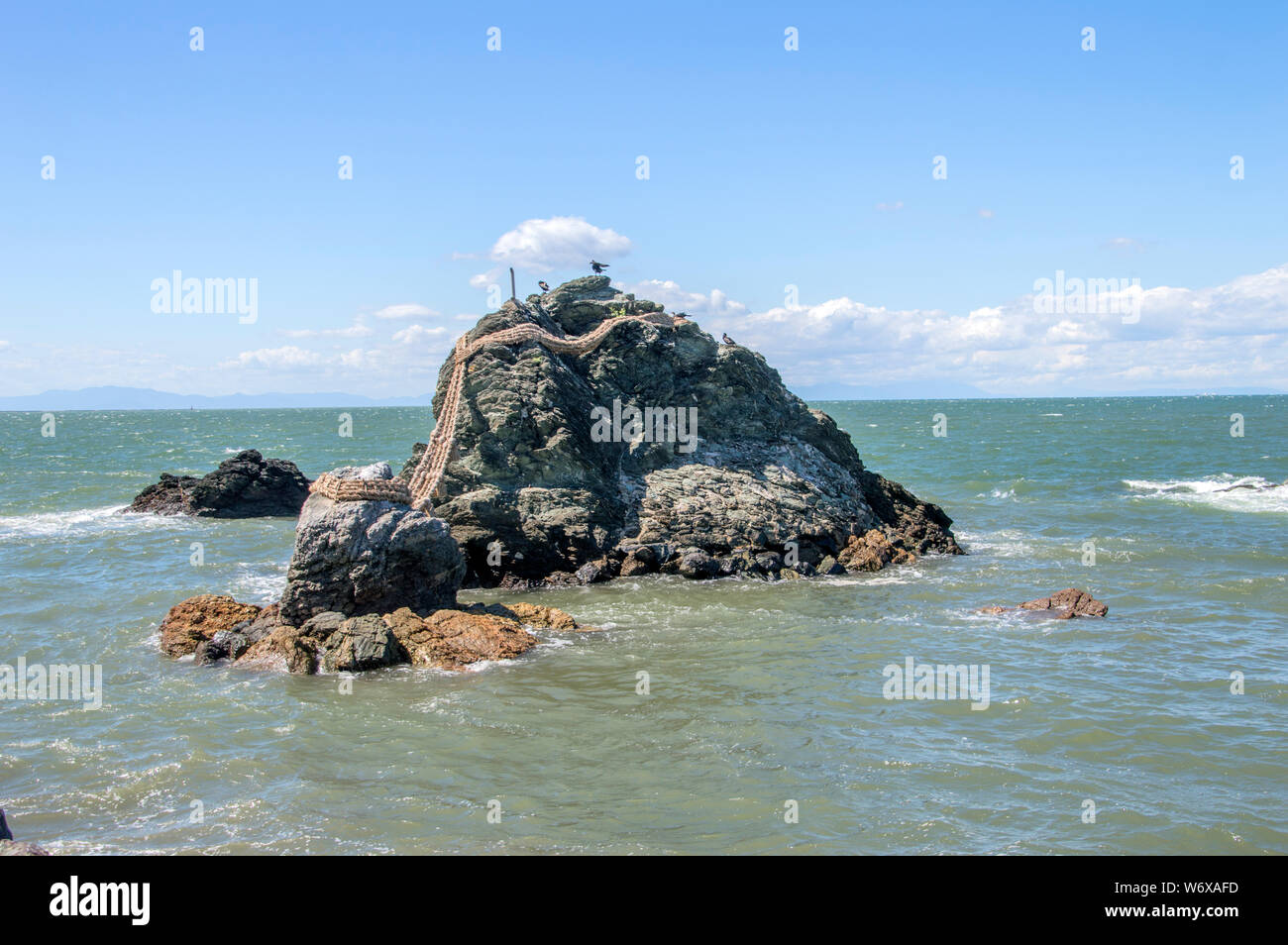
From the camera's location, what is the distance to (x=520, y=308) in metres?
24.2

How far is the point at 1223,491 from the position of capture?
38.6 metres

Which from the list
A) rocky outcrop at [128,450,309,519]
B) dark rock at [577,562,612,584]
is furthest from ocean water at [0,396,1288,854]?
rocky outcrop at [128,450,309,519]

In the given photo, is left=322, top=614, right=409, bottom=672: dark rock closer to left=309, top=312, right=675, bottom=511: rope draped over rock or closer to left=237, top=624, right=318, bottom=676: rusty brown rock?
left=237, top=624, right=318, bottom=676: rusty brown rock

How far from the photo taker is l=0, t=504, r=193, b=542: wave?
2852 cm

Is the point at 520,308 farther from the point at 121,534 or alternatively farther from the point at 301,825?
the point at 301,825

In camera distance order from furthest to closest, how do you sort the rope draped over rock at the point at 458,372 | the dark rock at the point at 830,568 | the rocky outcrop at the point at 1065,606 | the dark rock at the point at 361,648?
1. the dark rock at the point at 830,568
2. the rope draped over rock at the point at 458,372
3. the rocky outcrop at the point at 1065,606
4. the dark rock at the point at 361,648

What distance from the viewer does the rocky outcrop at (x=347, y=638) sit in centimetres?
1414

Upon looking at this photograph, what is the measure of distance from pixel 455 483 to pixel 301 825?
43.0 ft

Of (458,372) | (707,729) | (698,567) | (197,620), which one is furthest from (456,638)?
(458,372)

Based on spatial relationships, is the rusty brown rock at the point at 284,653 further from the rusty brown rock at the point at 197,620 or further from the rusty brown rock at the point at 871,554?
the rusty brown rock at the point at 871,554

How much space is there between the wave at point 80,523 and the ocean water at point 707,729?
6014 mm

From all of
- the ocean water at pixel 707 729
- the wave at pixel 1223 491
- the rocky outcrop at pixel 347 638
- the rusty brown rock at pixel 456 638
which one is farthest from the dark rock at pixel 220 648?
the wave at pixel 1223 491

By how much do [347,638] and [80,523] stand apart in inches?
872
